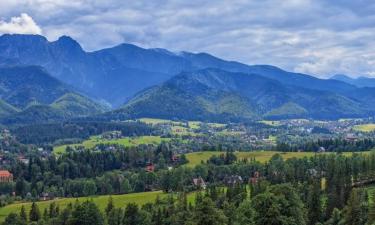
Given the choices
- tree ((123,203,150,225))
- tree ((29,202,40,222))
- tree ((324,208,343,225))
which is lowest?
tree ((29,202,40,222))

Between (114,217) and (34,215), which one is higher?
(114,217)

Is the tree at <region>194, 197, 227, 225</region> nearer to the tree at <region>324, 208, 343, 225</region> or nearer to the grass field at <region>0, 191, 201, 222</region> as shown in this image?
the tree at <region>324, 208, 343, 225</region>

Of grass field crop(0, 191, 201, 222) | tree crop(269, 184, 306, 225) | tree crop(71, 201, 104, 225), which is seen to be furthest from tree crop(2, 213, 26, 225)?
tree crop(269, 184, 306, 225)

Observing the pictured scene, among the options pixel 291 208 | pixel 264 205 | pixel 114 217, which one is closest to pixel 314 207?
pixel 291 208

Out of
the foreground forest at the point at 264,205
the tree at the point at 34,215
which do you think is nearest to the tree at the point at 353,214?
the foreground forest at the point at 264,205

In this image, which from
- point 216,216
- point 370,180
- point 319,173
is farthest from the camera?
point 319,173

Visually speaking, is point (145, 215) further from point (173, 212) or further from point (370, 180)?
point (370, 180)

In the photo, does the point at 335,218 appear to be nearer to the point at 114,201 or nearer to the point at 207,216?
the point at 207,216

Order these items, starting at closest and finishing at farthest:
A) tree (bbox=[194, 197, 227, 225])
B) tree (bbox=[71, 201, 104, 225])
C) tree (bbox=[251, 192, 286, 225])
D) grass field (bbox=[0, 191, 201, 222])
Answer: tree (bbox=[194, 197, 227, 225]), tree (bbox=[251, 192, 286, 225]), tree (bbox=[71, 201, 104, 225]), grass field (bbox=[0, 191, 201, 222])

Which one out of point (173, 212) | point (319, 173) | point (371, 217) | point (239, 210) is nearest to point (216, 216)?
point (371, 217)

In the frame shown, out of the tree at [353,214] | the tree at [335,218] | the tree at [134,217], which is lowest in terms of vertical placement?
the tree at [134,217]

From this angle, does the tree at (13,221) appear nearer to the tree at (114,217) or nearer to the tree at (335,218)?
the tree at (114,217)

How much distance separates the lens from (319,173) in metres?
180

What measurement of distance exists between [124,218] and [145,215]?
646 cm
